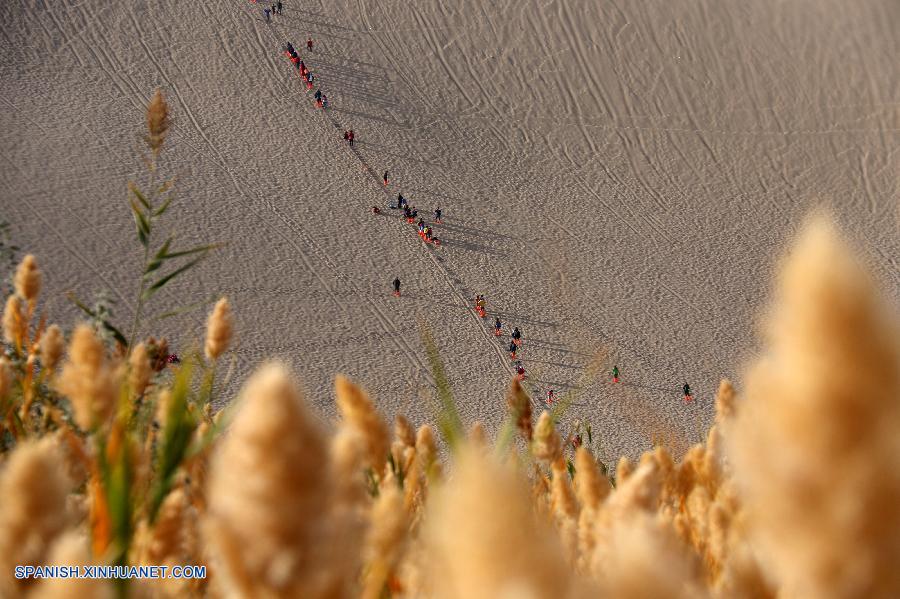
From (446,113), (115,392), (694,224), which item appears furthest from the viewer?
(446,113)

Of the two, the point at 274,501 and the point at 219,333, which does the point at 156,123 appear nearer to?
the point at 219,333

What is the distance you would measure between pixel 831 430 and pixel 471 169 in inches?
962

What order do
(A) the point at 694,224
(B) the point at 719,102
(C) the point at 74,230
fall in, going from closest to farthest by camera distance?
(C) the point at 74,230 < (A) the point at 694,224 < (B) the point at 719,102

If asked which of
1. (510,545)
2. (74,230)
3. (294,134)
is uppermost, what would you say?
(294,134)

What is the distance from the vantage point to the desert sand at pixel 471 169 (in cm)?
1688

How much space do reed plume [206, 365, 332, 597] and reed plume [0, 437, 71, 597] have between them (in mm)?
239

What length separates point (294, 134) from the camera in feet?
80.6

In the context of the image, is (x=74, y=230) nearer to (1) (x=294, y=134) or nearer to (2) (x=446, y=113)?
(1) (x=294, y=134)

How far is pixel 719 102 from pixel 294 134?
14192mm

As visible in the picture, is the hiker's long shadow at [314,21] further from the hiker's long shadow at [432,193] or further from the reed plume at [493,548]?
the reed plume at [493,548]

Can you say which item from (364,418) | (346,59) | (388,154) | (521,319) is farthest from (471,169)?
(364,418)

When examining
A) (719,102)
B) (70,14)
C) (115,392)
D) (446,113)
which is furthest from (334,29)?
(115,392)

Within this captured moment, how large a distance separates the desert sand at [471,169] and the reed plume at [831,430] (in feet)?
39.8

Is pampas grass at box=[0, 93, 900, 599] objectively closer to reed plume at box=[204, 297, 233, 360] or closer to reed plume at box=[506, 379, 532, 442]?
reed plume at box=[506, 379, 532, 442]
